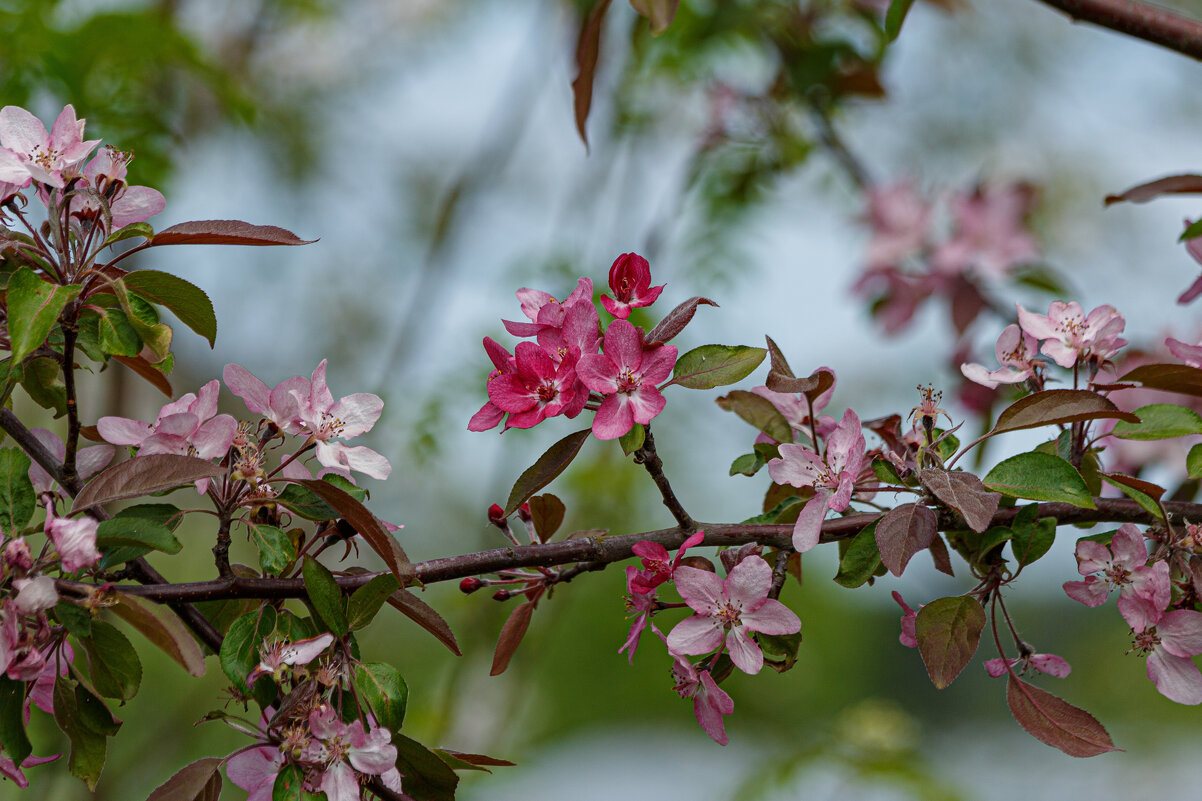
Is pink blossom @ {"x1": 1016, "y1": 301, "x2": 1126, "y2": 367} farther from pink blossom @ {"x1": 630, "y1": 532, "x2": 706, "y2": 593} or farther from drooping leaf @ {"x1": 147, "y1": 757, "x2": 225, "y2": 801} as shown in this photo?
drooping leaf @ {"x1": 147, "y1": 757, "x2": 225, "y2": 801}

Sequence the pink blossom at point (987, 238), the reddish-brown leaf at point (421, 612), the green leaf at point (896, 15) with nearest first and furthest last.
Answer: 1. the reddish-brown leaf at point (421, 612)
2. the green leaf at point (896, 15)
3. the pink blossom at point (987, 238)

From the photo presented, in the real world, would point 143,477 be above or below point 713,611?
above

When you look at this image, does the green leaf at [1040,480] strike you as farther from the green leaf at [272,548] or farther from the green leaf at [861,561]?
the green leaf at [272,548]

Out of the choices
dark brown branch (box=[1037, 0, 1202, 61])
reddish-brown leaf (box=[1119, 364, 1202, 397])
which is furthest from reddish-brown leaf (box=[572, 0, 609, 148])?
reddish-brown leaf (box=[1119, 364, 1202, 397])

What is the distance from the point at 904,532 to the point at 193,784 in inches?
15.1

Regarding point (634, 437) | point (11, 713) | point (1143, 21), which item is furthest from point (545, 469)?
point (1143, 21)

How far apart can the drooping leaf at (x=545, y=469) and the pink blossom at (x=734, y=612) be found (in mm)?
85

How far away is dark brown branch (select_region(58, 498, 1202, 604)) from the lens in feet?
1.55

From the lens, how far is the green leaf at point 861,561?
1.63 ft

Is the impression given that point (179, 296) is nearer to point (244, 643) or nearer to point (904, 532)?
point (244, 643)

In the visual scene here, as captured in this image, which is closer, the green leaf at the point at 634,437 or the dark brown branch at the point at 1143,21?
the green leaf at the point at 634,437

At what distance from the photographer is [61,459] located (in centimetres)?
52

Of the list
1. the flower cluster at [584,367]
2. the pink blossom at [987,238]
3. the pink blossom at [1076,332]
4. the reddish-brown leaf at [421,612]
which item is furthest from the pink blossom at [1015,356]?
the pink blossom at [987,238]

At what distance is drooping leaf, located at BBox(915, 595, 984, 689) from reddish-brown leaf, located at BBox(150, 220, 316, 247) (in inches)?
14.9
